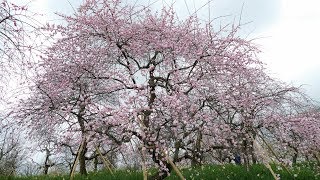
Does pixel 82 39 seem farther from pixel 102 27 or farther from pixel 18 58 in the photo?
pixel 18 58

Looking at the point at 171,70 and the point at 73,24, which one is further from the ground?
the point at 73,24

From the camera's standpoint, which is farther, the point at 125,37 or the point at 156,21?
the point at 156,21

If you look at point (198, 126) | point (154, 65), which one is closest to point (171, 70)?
point (154, 65)

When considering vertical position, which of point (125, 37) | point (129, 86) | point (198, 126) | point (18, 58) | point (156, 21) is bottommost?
point (198, 126)

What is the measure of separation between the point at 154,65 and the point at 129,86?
0.94m

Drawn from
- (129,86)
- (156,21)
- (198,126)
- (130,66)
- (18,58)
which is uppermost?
(156,21)

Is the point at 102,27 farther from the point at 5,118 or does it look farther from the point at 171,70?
the point at 5,118

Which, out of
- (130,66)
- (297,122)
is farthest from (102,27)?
(297,122)

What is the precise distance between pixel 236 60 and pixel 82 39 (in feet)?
12.6

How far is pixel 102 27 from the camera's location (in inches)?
355

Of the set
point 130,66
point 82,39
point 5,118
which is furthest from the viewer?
point 5,118

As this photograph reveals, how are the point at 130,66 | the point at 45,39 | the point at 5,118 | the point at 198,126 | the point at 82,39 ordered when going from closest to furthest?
the point at 45,39 < the point at 198,126 < the point at 130,66 < the point at 82,39 < the point at 5,118

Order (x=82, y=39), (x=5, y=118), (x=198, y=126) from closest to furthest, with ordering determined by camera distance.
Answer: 1. (x=198, y=126)
2. (x=82, y=39)
3. (x=5, y=118)

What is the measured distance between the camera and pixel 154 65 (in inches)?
360
